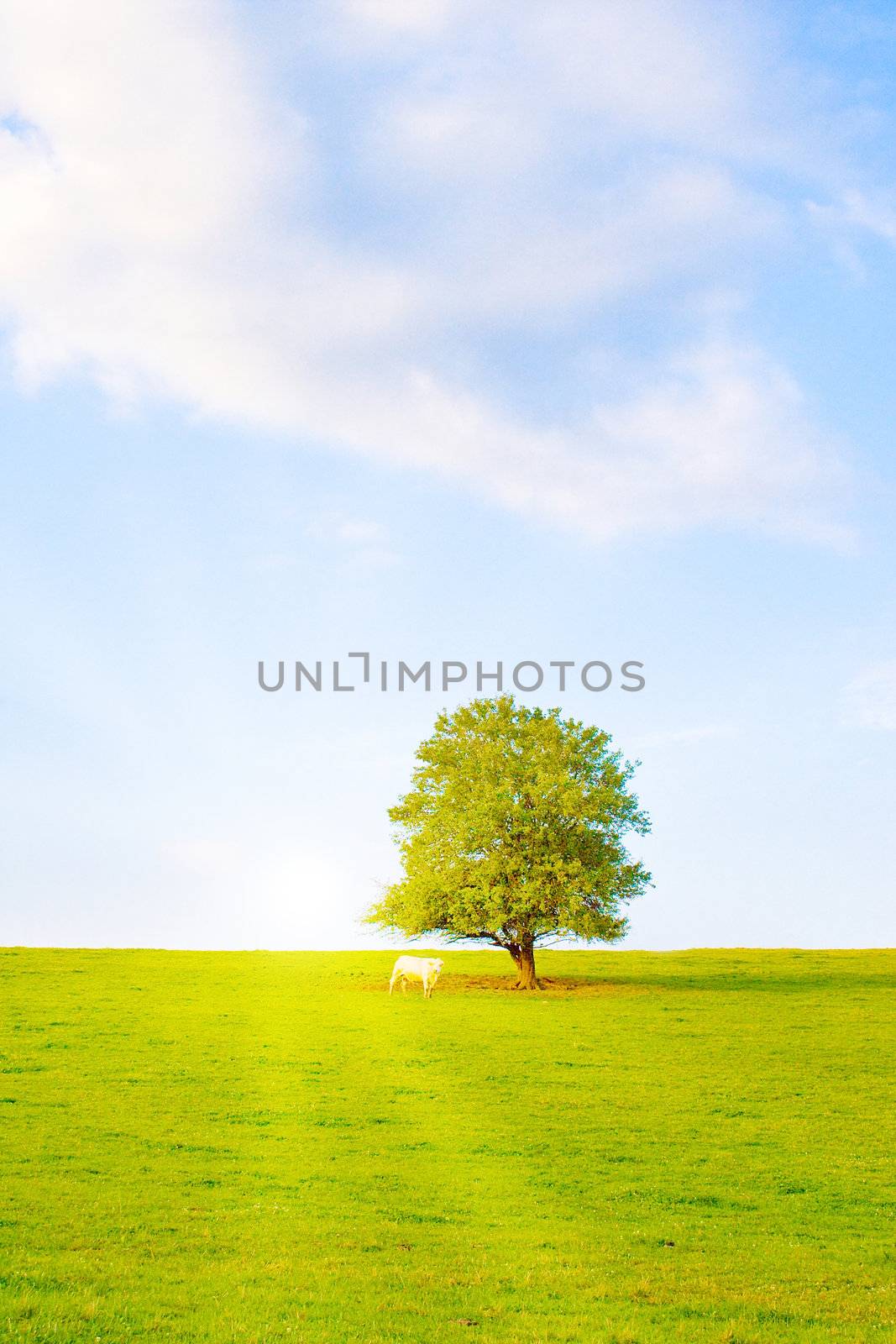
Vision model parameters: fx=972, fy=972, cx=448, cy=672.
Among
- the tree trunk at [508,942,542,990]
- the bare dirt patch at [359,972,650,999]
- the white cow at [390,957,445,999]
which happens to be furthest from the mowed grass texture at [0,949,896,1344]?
the tree trunk at [508,942,542,990]

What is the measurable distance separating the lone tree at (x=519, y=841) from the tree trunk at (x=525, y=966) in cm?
7

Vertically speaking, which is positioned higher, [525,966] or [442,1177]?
[525,966]

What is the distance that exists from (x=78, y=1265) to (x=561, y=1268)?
277 inches

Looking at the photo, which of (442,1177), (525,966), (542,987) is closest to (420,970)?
(525,966)

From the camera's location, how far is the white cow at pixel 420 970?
169 ft

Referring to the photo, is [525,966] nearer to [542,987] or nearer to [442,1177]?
[542,987]

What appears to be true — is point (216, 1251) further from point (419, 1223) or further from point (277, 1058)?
point (277, 1058)

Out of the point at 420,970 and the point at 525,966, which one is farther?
the point at 525,966

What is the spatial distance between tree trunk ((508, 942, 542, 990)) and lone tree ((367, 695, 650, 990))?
0.07 m

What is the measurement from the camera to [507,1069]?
3077 centimetres

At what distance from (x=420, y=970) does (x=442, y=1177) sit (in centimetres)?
3419

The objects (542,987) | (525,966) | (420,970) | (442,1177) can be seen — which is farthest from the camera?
(542,987)

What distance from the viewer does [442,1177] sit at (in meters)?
19.5

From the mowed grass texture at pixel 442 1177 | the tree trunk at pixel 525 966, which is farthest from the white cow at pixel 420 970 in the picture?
the mowed grass texture at pixel 442 1177
